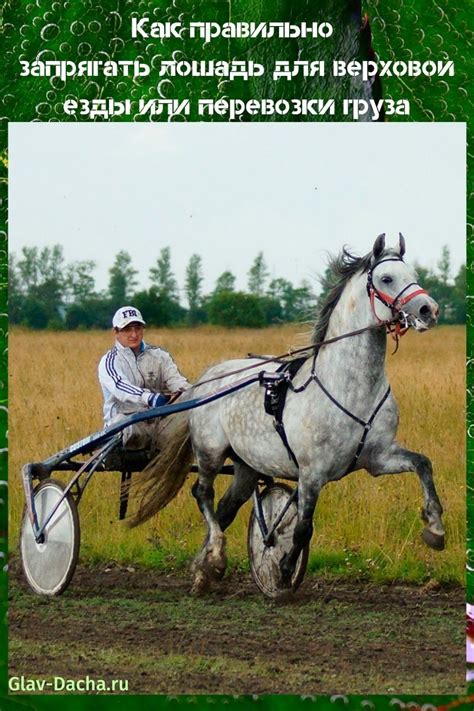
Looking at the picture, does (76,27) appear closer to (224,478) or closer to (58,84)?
(58,84)

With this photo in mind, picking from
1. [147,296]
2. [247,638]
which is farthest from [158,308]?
[247,638]

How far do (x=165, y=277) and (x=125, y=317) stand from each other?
46 centimetres

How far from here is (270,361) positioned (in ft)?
27.7

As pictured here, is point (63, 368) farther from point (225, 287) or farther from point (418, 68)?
point (418, 68)

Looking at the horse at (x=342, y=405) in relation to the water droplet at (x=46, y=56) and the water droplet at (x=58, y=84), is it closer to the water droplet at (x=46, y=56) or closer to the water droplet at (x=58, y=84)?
the water droplet at (x=58, y=84)

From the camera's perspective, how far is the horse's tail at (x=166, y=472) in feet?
28.6

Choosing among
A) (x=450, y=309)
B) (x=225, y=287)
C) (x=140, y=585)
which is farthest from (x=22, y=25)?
(x=140, y=585)

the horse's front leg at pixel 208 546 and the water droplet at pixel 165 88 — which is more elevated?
the water droplet at pixel 165 88

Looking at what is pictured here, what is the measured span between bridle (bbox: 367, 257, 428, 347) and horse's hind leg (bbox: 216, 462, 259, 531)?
1547mm

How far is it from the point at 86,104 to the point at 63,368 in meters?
1.87

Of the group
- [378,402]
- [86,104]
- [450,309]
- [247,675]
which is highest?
[86,104]

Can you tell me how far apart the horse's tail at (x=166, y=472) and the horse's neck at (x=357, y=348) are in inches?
50.1

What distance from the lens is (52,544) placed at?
336 inches

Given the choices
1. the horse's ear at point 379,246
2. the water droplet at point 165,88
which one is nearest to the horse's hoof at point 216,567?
the horse's ear at point 379,246
